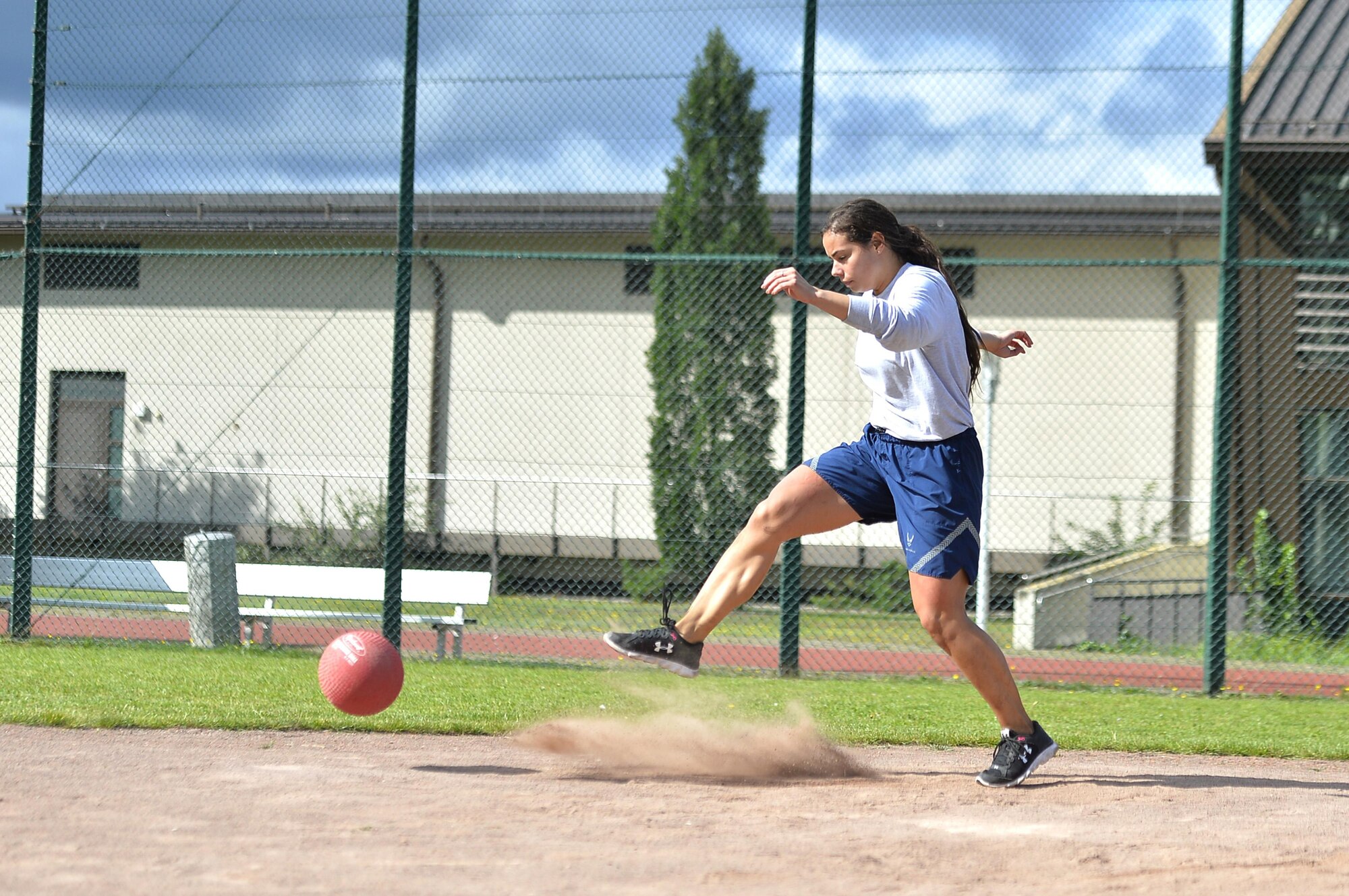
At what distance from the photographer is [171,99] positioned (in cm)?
896

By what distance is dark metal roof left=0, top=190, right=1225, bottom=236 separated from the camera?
31.0ft

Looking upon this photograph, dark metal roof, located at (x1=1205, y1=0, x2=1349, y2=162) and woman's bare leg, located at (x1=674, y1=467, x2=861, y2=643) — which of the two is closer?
woman's bare leg, located at (x1=674, y1=467, x2=861, y2=643)

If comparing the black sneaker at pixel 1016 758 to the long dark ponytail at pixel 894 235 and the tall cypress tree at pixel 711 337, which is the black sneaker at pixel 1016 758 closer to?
the long dark ponytail at pixel 894 235

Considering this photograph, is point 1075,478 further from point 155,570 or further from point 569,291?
point 155,570

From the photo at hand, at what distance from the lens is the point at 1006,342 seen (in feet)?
16.6

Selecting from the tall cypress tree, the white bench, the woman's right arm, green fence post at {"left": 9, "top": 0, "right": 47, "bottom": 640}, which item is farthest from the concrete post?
the woman's right arm

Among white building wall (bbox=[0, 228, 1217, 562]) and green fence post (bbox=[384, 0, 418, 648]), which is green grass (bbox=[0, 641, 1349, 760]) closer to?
green fence post (bbox=[384, 0, 418, 648])

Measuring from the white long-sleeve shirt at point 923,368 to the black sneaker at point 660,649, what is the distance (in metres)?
1.05

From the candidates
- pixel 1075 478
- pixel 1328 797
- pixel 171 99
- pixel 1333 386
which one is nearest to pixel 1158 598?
pixel 1333 386

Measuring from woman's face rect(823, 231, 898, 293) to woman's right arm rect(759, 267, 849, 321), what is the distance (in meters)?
0.56

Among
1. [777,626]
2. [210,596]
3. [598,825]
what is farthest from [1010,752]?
[210,596]

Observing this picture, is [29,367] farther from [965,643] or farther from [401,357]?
[965,643]

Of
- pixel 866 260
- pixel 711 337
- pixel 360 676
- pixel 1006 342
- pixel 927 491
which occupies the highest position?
pixel 711 337

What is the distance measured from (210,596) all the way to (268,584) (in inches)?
40.4
